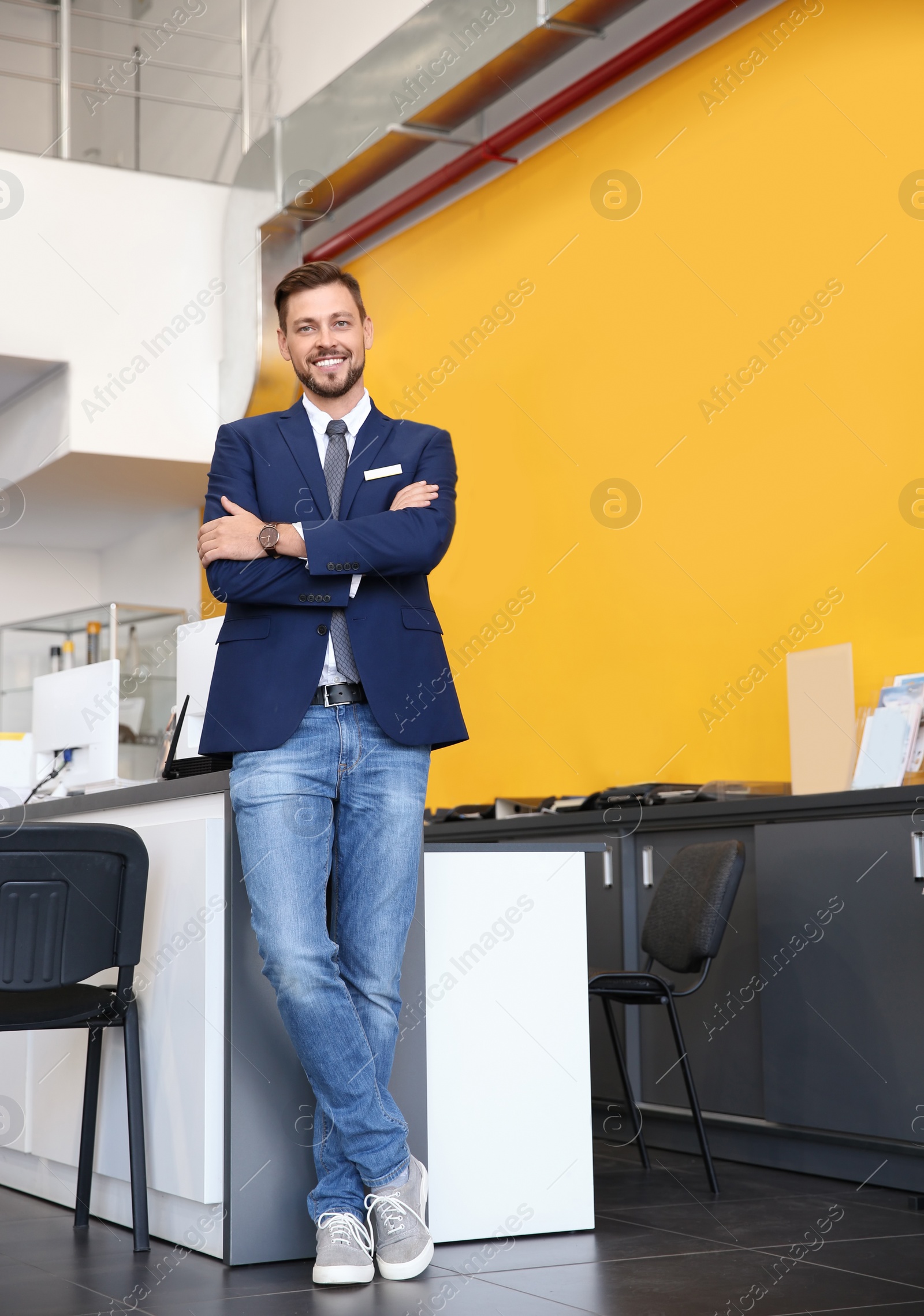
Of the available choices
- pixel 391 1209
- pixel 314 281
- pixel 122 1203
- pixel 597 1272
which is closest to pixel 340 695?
pixel 314 281

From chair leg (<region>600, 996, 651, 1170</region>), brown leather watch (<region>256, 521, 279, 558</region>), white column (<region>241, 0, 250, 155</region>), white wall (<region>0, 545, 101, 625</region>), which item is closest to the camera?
brown leather watch (<region>256, 521, 279, 558</region>)

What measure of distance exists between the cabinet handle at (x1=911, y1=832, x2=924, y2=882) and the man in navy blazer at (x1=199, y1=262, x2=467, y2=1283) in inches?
50.7

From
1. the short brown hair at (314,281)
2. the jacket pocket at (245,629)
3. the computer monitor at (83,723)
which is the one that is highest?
the short brown hair at (314,281)

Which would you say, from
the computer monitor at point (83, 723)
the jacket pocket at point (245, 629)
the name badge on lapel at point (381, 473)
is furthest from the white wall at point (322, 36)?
the jacket pocket at point (245, 629)

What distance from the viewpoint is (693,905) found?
11.3 ft

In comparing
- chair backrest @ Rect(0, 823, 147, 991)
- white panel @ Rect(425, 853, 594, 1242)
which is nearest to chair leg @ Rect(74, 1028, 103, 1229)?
chair backrest @ Rect(0, 823, 147, 991)

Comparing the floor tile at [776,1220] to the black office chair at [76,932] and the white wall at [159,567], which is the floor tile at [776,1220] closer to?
the black office chair at [76,932]

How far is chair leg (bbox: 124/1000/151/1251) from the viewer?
2.61 m

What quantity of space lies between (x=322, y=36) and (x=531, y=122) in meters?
1.59

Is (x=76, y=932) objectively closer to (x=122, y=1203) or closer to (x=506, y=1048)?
(x=122, y=1203)

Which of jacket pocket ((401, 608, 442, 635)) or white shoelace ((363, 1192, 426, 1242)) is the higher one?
jacket pocket ((401, 608, 442, 635))

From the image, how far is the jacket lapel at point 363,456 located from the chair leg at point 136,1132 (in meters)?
1.09

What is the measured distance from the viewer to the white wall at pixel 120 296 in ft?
19.4

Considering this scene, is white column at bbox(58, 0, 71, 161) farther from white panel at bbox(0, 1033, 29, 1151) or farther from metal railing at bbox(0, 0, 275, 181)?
white panel at bbox(0, 1033, 29, 1151)
